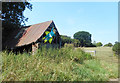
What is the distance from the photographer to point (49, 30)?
40.4 feet

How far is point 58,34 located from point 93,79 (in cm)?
934

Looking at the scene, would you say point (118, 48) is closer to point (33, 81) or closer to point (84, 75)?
point (84, 75)

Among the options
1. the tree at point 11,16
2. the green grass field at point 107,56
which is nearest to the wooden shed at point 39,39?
the tree at point 11,16

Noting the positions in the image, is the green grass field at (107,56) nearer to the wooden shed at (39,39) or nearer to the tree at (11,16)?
the wooden shed at (39,39)

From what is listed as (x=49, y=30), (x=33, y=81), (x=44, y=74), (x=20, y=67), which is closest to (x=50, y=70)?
(x=44, y=74)

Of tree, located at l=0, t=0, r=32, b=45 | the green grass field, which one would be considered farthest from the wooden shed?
the green grass field

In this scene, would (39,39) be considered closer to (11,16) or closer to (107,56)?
(11,16)

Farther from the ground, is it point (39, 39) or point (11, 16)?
point (11, 16)

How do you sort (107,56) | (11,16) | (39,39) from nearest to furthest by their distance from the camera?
(39,39) < (107,56) < (11,16)

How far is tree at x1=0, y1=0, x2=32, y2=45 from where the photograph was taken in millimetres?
13594

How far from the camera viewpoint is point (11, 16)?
567 inches

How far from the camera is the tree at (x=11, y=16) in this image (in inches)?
535

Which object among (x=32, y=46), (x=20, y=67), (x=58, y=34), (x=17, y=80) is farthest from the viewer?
(x=58, y=34)

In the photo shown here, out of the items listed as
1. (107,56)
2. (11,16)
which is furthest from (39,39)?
(107,56)
